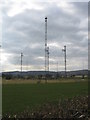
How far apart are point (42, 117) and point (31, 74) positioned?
161m

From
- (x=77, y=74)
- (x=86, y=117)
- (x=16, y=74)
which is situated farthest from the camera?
(x=77, y=74)

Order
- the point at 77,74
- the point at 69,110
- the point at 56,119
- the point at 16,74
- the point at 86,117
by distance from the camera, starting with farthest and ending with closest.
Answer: the point at 77,74
the point at 16,74
the point at 69,110
the point at 86,117
the point at 56,119

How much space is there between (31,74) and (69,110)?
160m

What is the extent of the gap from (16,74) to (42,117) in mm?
153357

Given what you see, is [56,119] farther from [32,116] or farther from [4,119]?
[4,119]

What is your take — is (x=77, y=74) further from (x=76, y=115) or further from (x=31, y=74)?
(x=76, y=115)

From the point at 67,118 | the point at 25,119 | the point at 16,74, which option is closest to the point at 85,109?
the point at 67,118

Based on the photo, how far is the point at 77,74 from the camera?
591 ft

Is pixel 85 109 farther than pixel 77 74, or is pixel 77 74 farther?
pixel 77 74

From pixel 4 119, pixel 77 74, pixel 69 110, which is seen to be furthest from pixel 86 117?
pixel 77 74

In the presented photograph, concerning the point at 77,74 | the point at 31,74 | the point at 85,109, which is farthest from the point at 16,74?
the point at 85,109

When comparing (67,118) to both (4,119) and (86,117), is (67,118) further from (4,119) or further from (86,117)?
(4,119)

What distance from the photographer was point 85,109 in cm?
1430

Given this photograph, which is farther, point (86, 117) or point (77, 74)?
point (77, 74)
